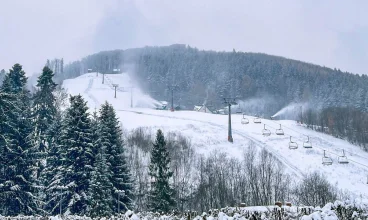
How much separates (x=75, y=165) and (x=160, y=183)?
7.80 meters

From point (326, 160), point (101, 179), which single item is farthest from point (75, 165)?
point (326, 160)

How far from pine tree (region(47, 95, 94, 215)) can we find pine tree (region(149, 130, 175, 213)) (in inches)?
258

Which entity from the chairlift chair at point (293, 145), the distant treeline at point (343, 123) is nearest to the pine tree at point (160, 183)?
the chairlift chair at point (293, 145)

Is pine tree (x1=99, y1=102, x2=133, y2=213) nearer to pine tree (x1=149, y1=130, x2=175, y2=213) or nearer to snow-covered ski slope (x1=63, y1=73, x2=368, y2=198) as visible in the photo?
pine tree (x1=149, y1=130, x2=175, y2=213)

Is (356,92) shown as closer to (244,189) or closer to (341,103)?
(341,103)

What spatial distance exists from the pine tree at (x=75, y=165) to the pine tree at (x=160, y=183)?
6546 mm

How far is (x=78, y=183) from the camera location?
3191 cm

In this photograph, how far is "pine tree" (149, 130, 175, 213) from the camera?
3622 centimetres

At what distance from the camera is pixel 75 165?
32500 mm

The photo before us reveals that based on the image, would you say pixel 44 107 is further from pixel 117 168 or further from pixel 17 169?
pixel 117 168

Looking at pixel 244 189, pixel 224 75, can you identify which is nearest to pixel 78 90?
pixel 224 75

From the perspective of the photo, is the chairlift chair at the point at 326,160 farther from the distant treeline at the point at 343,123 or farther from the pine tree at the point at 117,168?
the pine tree at the point at 117,168

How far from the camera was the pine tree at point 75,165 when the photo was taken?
31.2m

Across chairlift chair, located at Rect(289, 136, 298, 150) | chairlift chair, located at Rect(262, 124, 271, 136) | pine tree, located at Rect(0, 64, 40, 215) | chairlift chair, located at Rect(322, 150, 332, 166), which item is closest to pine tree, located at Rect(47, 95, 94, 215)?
pine tree, located at Rect(0, 64, 40, 215)
